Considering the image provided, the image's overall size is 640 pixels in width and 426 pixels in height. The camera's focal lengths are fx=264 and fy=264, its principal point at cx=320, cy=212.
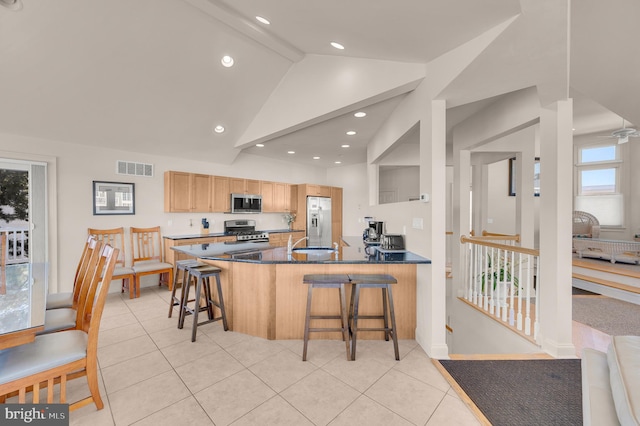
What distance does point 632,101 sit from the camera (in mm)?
2994

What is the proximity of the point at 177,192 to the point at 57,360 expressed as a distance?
376 cm

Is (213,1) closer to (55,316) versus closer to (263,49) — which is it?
(263,49)

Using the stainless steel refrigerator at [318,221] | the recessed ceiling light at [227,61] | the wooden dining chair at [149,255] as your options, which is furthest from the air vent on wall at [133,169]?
the stainless steel refrigerator at [318,221]

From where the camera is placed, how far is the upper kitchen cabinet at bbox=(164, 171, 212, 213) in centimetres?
483

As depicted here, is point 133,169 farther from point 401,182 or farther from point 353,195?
point 401,182

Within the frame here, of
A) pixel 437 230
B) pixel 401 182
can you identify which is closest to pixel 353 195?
pixel 401 182

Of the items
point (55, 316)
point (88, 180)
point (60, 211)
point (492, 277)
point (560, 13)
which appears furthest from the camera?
point (88, 180)

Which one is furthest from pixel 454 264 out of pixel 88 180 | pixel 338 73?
pixel 88 180

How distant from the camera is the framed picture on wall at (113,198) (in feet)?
13.9

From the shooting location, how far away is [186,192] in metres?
4.99

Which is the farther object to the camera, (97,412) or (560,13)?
(97,412)

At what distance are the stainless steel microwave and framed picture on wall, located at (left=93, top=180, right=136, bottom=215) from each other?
176 cm

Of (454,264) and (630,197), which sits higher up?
(630,197)

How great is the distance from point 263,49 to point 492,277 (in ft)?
13.3
